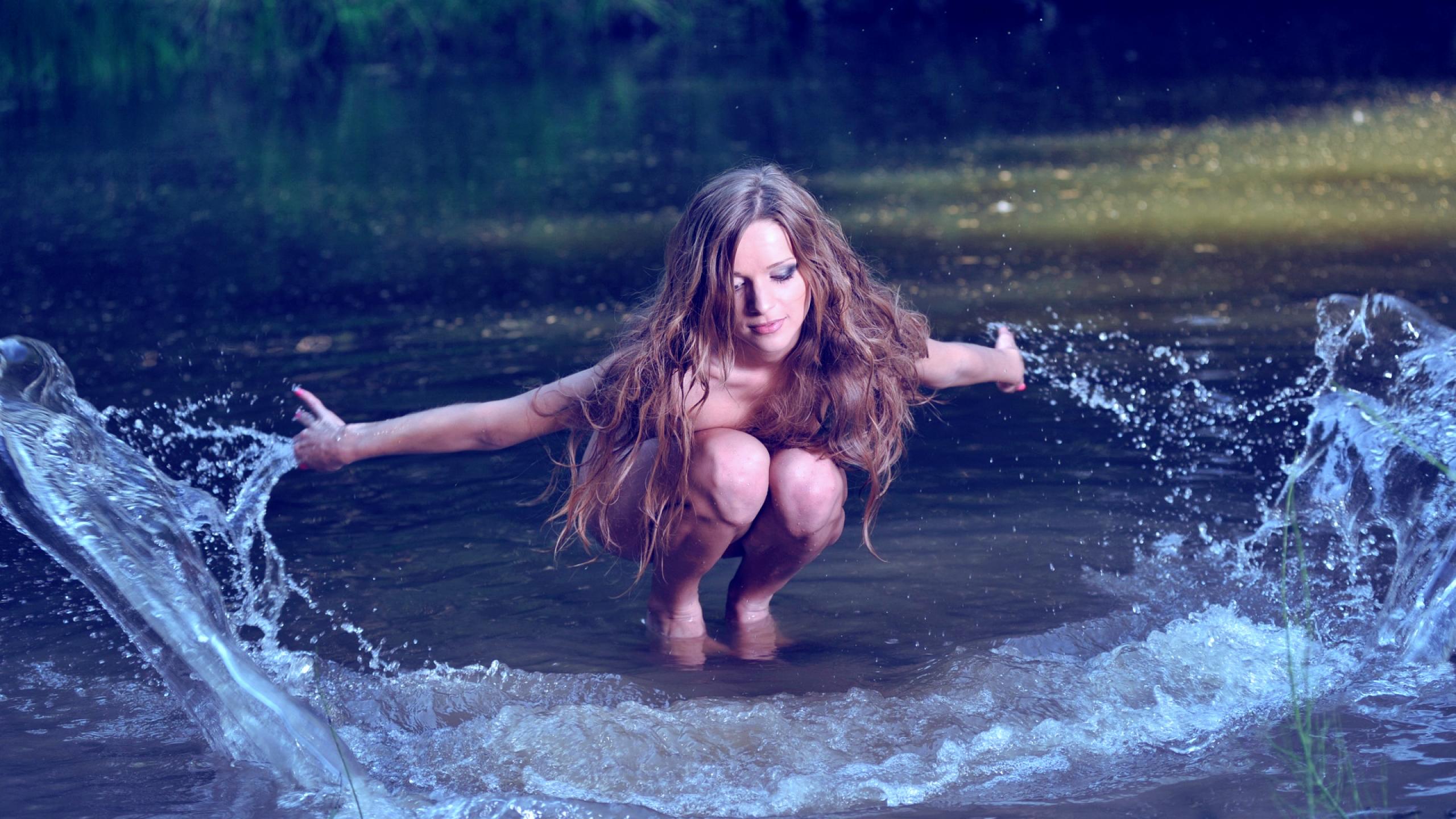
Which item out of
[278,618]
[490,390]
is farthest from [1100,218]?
[278,618]

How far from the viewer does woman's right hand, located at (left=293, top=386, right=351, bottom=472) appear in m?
2.96

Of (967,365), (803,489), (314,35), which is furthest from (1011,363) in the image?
(314,35)

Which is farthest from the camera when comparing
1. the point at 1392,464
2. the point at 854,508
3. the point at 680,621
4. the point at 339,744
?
the point at 854,508

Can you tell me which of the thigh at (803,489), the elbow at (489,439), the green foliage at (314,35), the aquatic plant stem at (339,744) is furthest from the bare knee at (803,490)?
the green foliage at (314,35)

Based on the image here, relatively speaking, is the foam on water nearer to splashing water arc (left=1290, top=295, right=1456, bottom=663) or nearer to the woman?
splashing water arc (left=1290, top=295, right=1456, bottom=663)

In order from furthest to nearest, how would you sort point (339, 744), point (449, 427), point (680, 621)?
point (680, 621), point (449, 427), point (339, 744)

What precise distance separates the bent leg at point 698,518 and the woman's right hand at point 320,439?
1.89 feet

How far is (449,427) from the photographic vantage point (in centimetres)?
292

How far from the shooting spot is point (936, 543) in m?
3.71

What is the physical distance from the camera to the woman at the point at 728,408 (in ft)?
9.45

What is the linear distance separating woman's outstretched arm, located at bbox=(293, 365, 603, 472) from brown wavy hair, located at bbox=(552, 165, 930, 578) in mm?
51

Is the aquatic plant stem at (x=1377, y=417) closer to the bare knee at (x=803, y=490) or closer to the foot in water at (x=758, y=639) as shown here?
the bare knee at (x=803, y=490)

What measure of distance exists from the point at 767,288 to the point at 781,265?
0.18 feet

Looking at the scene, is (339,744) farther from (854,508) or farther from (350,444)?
(854,508)
